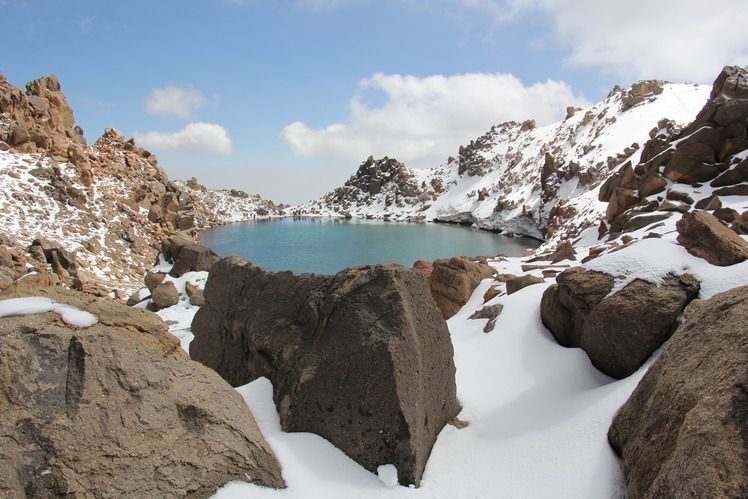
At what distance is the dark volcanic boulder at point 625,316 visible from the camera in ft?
21.2

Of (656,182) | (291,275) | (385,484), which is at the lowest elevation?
(385,484)

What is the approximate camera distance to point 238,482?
182 inches

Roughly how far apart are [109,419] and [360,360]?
2995mm

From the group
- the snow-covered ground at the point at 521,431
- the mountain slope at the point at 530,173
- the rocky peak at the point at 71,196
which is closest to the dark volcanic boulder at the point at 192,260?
the rocky peak at the point at 71,196

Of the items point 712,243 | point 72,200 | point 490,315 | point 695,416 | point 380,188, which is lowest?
point 490,315

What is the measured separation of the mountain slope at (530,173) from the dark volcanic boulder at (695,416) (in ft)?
96.3

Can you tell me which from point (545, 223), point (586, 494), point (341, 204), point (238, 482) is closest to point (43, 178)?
point (238, 482)

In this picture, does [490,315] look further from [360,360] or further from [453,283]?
[360,360]

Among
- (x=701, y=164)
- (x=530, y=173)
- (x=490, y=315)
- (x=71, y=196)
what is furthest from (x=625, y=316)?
(x=530, y=173)

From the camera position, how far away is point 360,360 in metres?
5.75

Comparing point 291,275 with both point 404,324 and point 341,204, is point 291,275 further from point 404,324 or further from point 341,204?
point 341,204

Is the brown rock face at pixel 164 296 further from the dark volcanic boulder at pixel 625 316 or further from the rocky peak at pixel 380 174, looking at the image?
the rocky peak at pixel 380 174

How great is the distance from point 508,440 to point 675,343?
8.60 feet

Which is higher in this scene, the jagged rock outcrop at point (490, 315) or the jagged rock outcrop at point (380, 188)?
the jagged rock outcrop at point (380, 188)
